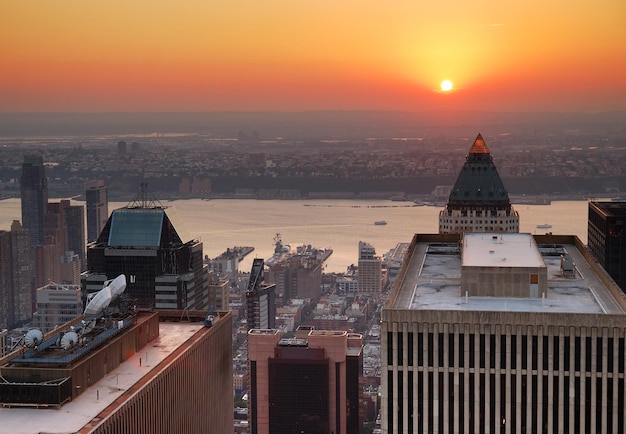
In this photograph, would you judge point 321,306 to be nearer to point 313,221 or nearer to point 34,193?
point 313,221

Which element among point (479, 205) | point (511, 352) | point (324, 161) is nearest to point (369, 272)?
point (479, 205)

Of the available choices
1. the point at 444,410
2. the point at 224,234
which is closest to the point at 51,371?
the point at 444,410

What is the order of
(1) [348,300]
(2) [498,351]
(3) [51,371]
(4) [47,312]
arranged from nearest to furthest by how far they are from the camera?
(2) [498,351] → (3) [51,371] → (4) [47,312] → (1) [348,300]

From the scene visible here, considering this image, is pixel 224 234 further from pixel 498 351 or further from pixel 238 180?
pixel 498 351

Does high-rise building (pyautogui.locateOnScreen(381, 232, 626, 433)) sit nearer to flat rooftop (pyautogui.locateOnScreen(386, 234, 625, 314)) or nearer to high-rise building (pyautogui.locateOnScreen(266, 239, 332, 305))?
flat rooftop (pyautogui.locateOnScreen(386, 234, 625, 314))

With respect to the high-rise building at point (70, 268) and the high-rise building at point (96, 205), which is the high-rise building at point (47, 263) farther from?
the high-rise building at point (96, 205)

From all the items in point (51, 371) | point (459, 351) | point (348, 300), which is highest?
point (459, 351)
